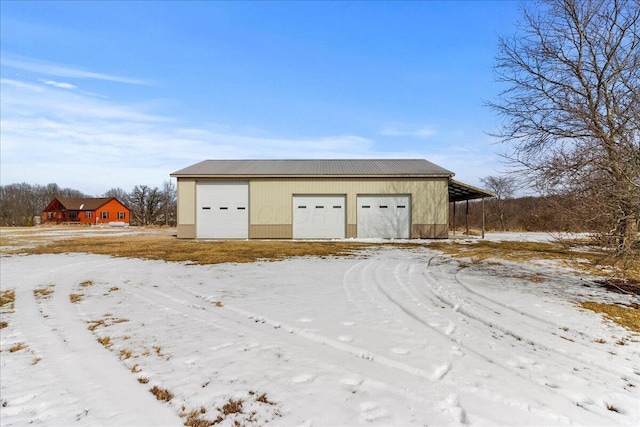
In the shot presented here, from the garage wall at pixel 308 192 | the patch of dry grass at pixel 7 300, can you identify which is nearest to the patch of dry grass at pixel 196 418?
the patch of dry grass at pixel 7 300

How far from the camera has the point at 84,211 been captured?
187 ft

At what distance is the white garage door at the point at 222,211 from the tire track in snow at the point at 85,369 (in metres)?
15.3

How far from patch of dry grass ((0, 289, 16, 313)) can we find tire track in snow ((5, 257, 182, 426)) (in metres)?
0.12

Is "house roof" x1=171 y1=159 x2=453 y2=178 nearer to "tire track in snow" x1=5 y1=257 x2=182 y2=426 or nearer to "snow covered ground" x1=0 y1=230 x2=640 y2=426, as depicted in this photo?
"snow covered ground" x1=0 y1=230 x2=640 y2=426

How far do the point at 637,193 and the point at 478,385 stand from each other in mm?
4805

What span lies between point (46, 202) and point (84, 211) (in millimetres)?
24726

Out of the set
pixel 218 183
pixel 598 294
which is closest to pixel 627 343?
pixel 598 294

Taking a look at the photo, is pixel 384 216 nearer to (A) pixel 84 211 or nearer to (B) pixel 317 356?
(B) pixel 317 356

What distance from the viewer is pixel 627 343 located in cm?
443

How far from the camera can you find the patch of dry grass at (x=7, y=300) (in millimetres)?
6090

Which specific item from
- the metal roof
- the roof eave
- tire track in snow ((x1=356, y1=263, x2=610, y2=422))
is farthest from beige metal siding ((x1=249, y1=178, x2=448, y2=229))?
tire track in snow ((x1=356, y1=263, x2=610, y2=422))

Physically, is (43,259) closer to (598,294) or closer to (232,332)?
(232,332)

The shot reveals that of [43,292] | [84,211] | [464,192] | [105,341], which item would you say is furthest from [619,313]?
[84,211]

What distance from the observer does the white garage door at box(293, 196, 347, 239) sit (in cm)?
2178
